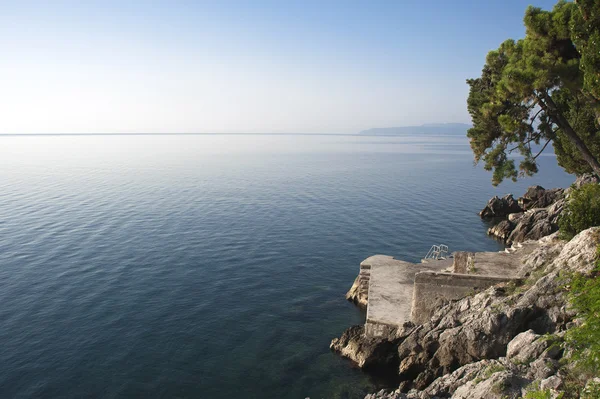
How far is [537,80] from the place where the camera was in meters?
19.1

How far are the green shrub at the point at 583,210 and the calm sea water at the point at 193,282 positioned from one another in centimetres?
1373

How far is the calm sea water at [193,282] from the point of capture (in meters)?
23.0


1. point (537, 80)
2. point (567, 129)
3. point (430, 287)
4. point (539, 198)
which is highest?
point (537, 80)

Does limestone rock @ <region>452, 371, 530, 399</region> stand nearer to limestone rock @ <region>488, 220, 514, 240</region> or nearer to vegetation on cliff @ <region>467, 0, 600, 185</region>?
vegetation on cliff @ <region>467, 0, 600, 185</region>

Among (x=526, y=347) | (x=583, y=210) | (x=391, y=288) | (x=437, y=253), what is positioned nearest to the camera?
(x=526, y=347)

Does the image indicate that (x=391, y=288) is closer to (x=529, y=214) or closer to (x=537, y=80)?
(x=537, y=80)

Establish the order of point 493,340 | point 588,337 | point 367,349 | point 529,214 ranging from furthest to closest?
1. point 529,214
2. point 367,349
3. point 493,340
4. point 588,337

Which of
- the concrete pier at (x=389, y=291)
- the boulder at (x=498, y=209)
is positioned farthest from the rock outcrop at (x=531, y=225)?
the concrete pier at (x=389, y=291)

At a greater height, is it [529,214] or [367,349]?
[529,214]

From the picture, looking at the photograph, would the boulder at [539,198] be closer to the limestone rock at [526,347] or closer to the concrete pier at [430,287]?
the concrete pier at [430,287]

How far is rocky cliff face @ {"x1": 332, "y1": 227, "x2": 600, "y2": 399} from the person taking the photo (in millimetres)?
14297

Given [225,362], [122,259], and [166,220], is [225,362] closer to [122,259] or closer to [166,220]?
Answer: [122,259]

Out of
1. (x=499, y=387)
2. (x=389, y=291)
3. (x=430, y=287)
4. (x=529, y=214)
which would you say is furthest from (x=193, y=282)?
(x=529, y=214)

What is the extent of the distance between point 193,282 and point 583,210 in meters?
29.1
